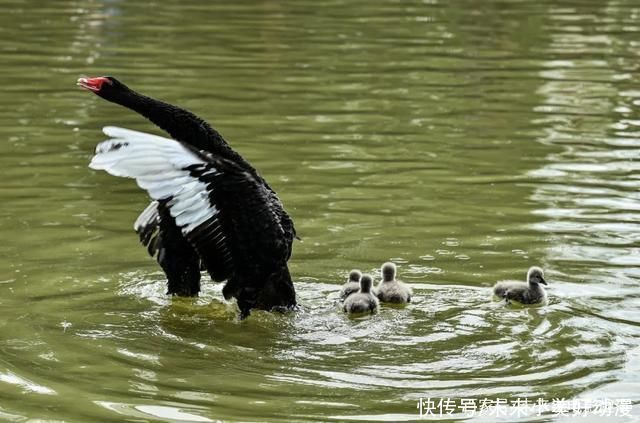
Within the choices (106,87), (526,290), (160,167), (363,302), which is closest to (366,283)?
(363,302)

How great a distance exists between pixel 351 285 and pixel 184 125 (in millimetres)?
1510

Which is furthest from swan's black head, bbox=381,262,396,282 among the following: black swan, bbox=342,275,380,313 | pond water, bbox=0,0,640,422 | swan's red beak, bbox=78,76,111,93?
swan's red beak, bbox=78,76,111,93

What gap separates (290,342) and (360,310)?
59 cm

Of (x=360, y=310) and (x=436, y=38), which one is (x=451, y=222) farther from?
(x=436, y=38)

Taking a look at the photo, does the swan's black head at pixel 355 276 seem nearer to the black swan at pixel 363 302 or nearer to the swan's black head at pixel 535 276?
the black swan at pixel 363 302

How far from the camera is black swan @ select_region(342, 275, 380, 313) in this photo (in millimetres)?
8016

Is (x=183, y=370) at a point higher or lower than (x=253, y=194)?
lower

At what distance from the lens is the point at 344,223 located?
34.2ft

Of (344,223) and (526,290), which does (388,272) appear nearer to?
(526,290)

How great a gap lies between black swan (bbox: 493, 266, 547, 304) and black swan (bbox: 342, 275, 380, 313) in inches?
32.3

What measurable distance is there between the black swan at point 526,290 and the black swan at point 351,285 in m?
0.89

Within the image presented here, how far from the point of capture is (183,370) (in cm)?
714

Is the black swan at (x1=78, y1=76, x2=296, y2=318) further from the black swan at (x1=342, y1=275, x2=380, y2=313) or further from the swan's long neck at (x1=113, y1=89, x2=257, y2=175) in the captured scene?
the black swan at (x1=342, y1=275, x2=380, y2=313)

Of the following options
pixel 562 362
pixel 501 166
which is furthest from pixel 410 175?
pixel 562 362
